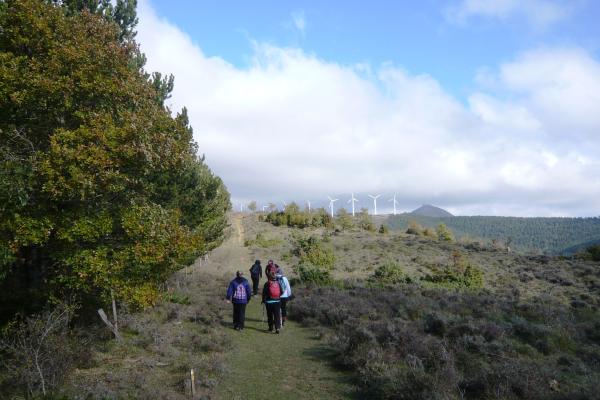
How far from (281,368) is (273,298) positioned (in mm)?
3342

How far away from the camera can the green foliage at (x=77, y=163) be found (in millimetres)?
8586

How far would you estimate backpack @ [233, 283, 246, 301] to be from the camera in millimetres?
13734

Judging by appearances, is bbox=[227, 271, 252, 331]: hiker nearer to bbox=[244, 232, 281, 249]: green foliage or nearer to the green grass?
the green grass

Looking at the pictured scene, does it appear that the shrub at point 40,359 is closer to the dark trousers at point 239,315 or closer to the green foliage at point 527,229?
the dark trousers at point 239,315

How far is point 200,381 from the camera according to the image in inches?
341

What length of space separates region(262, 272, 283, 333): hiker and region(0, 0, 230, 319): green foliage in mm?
3537

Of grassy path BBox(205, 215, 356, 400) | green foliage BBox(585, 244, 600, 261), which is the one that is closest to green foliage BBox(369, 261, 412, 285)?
grassy path BBox(205, 215, 356, 400)

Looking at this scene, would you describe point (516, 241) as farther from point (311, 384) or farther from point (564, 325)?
point (311, 384)

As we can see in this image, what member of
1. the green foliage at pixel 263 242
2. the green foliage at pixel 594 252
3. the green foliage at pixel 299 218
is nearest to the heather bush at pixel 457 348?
the green foliage at pixel 594 252

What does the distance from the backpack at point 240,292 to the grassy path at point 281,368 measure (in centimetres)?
113

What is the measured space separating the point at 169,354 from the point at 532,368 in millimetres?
8179

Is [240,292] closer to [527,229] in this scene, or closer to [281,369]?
[281,369]

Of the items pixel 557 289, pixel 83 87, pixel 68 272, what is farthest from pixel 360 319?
pixel 557 289

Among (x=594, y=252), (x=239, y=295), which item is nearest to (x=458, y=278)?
(x=239, y=295)
